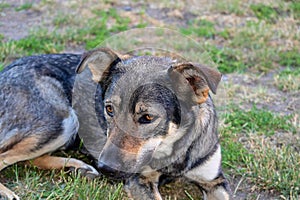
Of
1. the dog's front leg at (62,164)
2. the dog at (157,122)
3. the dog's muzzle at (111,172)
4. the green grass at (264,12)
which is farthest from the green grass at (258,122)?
the green grass at (264,12)

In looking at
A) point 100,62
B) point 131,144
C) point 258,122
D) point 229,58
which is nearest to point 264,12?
point 229,58

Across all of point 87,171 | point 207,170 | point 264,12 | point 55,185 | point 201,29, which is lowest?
point 264,12

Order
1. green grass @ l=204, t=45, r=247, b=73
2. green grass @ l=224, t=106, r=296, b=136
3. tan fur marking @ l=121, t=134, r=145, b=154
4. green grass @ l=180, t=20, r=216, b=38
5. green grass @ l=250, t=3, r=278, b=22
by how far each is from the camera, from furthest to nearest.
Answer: green grass @ l=250, t=3, r=278, b=22
green grass @ l=180, t=20, r=216, b=38
green grass @ l=204, t=45, r=247, b=73
green grass @ l=224, t=106, r=296, b=136
tan fur marking @ l=121, t=134, r=145, b=154

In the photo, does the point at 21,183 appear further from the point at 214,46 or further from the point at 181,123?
the point at 214,46

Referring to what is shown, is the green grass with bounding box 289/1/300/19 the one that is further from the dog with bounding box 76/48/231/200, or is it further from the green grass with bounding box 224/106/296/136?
the dog with bounding box 76/48/231/200

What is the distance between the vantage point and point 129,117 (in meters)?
3.61

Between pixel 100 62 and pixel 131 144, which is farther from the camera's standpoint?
pixel 100 62

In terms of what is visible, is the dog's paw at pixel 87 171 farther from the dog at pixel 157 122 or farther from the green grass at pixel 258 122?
the green grass at pixel 258 122

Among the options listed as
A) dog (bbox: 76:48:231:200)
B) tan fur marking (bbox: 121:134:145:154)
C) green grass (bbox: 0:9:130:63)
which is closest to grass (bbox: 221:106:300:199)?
dog (bbox: 76:48:231:200)

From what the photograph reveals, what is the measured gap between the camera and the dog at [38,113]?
13.9 ft

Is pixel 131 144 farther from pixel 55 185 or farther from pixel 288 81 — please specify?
pixel 288 81

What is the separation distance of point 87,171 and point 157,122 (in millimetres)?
1133

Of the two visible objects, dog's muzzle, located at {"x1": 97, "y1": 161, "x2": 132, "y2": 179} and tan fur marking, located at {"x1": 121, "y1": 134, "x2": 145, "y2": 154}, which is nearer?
tan fur marking, located at {"x1": 121, "y1": 134, "x2": 145, "y2": 154}

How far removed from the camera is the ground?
14.3 feet
